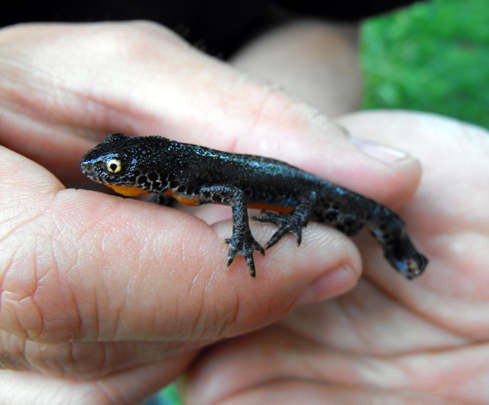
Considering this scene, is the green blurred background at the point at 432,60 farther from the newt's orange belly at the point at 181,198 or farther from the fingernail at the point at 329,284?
the fingernail at the point at 329,284

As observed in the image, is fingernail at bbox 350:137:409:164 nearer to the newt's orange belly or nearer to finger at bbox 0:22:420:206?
finger at bbox 0:22:420:206

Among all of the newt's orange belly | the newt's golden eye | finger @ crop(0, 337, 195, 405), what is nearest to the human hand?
finger @ crop(0, 337, 195, 405)

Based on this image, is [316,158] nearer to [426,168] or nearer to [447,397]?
[426,168]

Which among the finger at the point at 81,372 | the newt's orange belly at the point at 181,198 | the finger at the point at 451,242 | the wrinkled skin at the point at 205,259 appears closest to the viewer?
the wrinkled skin at the point at 205,259

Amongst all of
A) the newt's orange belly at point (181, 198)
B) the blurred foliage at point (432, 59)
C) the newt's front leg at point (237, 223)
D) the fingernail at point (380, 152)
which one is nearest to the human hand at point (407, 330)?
the fingernail at point (380, 152)

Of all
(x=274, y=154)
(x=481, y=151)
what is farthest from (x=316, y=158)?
(x=481, y=151)

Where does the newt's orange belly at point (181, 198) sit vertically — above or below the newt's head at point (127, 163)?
below

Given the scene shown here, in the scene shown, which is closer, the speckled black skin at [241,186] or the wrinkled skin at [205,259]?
the wrinkled skin at [205,259]
